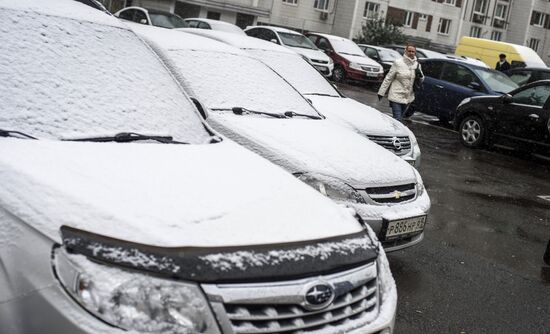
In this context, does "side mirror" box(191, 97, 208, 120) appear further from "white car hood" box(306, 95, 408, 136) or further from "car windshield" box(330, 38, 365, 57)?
"car windshield" box(330, 38, 365, 57)

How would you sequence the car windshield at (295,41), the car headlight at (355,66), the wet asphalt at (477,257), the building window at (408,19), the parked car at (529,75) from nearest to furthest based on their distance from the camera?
the wet asphalt at (477,257) → the parked car at (529,75) → the car windshield at (295,41) → the car headlight at (355,66) → the building window at (408,19)

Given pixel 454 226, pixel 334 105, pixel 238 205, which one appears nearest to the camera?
pixel 238 205

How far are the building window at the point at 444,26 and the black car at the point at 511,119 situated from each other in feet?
138

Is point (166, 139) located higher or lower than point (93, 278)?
higher

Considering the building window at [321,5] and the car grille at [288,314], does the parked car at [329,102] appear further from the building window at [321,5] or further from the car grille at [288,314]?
the building window at [321,5]

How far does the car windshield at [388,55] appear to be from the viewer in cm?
2544

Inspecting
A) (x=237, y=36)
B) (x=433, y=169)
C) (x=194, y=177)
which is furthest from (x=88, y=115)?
(x=433, y=169)

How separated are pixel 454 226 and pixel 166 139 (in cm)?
435

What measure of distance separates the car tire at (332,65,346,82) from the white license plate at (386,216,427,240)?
18.5 m

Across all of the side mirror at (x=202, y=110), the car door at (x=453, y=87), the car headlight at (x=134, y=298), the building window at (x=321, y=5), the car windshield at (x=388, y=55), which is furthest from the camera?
the building window at (x=321, y=5)

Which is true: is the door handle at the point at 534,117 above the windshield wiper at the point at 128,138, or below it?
Answer: above

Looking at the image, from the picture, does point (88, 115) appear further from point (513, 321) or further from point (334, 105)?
point (334, 105)

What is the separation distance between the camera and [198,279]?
2.09 m

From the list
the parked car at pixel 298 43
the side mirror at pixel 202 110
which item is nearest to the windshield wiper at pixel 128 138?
the side mirror at pixel 202 110
